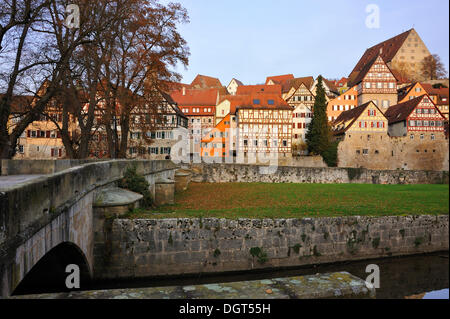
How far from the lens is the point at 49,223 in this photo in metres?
4.71

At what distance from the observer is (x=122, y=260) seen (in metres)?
9.32

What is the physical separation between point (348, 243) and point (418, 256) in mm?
3274

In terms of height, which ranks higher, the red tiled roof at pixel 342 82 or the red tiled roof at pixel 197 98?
the red tiled roof at pixel 342 82

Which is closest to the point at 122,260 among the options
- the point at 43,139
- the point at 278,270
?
the point at 278,270

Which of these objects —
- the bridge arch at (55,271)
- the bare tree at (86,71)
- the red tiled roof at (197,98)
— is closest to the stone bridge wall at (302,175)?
the bare tree at (86,71)

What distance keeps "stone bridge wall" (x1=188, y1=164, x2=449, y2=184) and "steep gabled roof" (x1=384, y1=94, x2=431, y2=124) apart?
14.3 meters

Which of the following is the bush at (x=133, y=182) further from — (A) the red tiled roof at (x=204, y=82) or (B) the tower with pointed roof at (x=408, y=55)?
(B) the tower with pointed roof at (x=408, y=55)

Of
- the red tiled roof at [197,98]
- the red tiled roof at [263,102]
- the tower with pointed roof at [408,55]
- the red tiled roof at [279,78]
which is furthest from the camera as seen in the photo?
the tower with pointed roof at [408,55]

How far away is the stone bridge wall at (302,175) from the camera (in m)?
32.7

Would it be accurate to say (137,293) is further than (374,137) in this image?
No

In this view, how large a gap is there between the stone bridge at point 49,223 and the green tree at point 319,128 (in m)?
37.6

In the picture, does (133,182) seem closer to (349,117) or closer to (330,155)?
(330,155)
